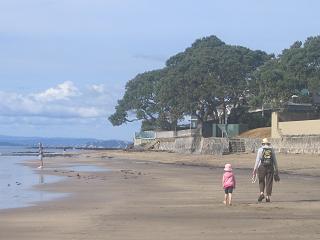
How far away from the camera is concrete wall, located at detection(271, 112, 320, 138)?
45.7 metres

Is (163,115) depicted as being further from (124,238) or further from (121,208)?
(124,238)

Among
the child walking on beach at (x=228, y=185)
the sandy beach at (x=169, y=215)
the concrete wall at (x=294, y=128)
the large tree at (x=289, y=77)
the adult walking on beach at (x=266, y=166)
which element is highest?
the large tree at (x=289, y=77)

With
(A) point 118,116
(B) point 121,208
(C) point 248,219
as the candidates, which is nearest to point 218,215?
(C) point 248,219

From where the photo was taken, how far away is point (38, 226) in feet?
40.9

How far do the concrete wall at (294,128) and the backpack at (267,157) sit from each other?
2921 cm

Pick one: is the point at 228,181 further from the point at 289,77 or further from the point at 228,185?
the point at 289,77

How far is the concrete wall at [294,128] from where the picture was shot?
4569 centimetres

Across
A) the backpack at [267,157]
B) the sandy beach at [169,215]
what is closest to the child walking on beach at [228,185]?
the sandy beach at [169,215]

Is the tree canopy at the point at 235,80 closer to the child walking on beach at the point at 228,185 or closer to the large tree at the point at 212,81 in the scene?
the large tree at the point at 212,81

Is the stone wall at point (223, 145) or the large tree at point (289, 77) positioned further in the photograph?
the large tree at point (289, 77)

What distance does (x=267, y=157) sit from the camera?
54.4ft

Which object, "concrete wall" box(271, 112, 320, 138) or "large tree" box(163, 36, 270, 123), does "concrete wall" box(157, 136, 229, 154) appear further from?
"concrete wall" box(271, 112, 320, 138)

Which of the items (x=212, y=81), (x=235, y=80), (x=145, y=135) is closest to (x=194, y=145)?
(x=212, y=81)

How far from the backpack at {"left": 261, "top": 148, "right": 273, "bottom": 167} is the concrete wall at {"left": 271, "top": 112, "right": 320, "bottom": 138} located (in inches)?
1150
